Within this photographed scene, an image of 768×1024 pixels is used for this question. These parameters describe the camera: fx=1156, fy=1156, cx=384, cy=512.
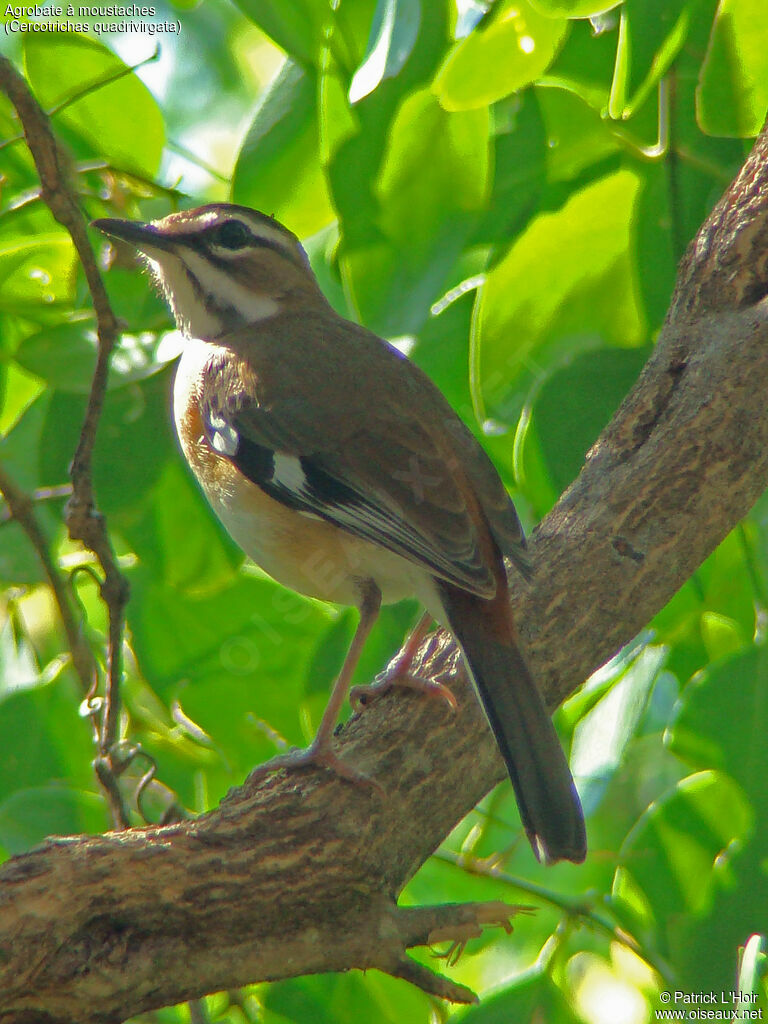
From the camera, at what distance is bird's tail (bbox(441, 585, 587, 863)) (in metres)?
2.71

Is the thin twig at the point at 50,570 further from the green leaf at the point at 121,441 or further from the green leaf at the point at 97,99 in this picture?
the green leaf at the point at 97,99

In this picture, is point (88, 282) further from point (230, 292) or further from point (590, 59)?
point (590, 59)

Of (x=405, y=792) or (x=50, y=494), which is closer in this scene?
(x=405, y=792)

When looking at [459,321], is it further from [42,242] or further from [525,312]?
[42,242]

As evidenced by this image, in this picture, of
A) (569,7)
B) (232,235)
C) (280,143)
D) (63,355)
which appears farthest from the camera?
(232,235)

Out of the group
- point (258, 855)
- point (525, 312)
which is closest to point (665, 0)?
point (525, 312)

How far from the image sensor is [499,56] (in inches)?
111

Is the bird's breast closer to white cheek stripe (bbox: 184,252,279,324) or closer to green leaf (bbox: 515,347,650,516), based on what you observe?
green leaf (bbox: 515,347,650,516)

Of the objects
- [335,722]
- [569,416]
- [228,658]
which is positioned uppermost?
[569,416]

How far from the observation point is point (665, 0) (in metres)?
2.86

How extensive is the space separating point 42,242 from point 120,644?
46.9 inches

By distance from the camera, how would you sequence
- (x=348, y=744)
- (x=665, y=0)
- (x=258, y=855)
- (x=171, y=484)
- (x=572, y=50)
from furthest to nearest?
(x=171, y=484), (x=572, y=50), (x=348, y=744), (x=665, y=0), (x=258, y=855)

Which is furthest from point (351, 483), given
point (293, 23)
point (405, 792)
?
point (293, 23)

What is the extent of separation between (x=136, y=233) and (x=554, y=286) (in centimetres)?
130
